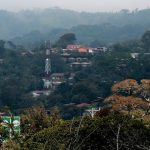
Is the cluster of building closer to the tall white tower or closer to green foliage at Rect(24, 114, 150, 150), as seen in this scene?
the tall white tower

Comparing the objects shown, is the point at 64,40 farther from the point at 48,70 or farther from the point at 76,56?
the point at 48,70

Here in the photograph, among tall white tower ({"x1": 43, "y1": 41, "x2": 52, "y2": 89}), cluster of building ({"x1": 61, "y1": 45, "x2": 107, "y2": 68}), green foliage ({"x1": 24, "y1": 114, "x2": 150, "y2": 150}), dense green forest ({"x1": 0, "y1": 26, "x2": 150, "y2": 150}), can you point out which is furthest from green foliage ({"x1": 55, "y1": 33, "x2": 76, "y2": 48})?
green foliage ({"x1": 24, "y1": 114, "x2": 150, "y2": 150})

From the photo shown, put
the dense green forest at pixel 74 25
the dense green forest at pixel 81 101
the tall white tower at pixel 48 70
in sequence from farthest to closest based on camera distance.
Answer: the dense green forest at pixel 74 25
the tall white tower at pixel 48 70
the dense green forest at pixel 81 101

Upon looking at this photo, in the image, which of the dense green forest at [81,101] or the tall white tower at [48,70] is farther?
the tall white tower at [48,70]

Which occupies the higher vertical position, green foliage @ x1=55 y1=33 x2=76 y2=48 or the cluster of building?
green foliage @ x1=55 y1=33 x2=76 y2=48

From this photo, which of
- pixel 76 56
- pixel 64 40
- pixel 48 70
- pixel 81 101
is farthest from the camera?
pixel 64 40

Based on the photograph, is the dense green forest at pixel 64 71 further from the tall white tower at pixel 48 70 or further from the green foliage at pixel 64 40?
the green foliage at pixel 64 40

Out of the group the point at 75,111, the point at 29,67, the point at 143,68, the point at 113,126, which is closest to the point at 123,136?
the point at 113,126

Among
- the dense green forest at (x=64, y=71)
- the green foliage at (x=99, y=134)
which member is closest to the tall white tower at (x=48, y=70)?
the dense green forest at (x=64, y=71)

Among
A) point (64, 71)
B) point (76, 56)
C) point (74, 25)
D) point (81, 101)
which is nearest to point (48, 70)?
point (64, 71)

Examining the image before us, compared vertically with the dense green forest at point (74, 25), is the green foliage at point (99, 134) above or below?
above

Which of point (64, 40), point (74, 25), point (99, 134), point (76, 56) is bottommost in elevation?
point (74, 25)

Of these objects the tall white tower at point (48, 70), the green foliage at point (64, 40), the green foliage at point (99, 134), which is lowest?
the tall white tower at point (48, 70)
